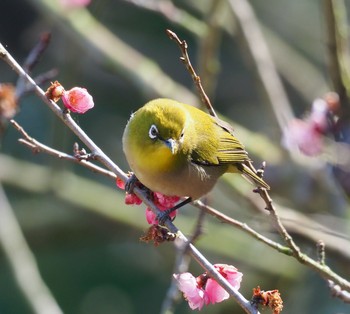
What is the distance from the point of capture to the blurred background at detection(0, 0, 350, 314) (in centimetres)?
555

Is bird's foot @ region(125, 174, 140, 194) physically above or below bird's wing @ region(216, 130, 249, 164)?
below

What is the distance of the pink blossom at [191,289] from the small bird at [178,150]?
27.9 inches

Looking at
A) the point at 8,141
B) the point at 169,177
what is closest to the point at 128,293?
the point at 8,141

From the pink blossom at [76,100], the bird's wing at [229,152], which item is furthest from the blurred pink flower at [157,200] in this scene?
the bird's wing at [229,152]

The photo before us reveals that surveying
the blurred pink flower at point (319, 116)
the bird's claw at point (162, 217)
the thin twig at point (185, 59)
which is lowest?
the bird's claw at point (162, 217)

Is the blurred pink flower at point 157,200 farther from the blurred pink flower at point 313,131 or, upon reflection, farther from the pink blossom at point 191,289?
the blurred pink flower at point 313,131

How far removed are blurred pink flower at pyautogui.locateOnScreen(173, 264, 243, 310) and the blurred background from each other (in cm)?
95

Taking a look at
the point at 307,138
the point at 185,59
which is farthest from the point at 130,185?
the point at 307,138

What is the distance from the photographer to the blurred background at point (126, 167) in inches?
219

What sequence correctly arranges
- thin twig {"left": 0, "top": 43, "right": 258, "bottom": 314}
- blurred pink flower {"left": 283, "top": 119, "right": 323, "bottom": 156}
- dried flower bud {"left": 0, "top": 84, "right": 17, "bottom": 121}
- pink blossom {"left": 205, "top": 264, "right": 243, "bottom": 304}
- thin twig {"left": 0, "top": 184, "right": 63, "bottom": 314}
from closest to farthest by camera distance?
1. dried flower bud {"left": 0, "top": 84, "right": 17, "bottom": 121}
2. thin twig {"left": 0, "top": 43, "right": 258, "bottom": 314}
3. pink blossom {"left": 205, "top": 264, "right": 243, "bottom": 304}
4. blurred pink flower {"left": 283, "top": 119, "right": 323, "bottom": 156}
5. thin twig {"left": 0, "top": 184, "right": 63, "bottom": 314}

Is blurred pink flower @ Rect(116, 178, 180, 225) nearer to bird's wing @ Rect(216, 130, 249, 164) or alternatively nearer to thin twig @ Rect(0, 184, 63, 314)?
bird's wing @ Rect(216, 130, 249, 164)

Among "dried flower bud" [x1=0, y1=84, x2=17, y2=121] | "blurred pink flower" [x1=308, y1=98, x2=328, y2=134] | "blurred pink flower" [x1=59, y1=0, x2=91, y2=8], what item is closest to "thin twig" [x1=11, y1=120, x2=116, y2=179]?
"dried flower bud" [x1=0, y1=84, x2=17, y2=121]

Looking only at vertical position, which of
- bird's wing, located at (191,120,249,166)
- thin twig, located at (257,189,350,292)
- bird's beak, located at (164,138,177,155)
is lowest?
thin twig, located at (257,189,350,292)

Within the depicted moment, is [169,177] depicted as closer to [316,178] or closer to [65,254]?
[316,178]
